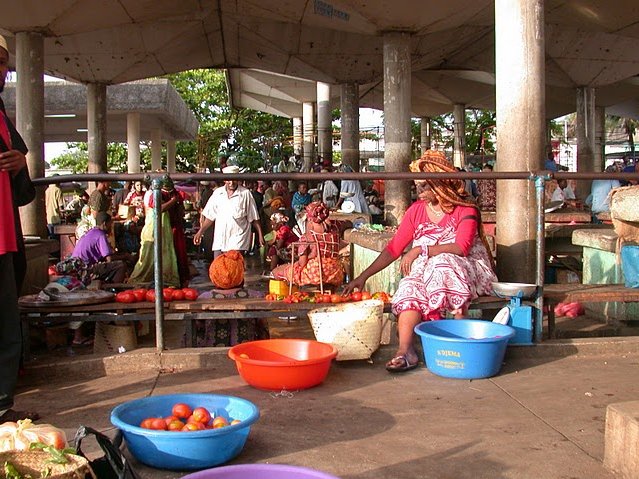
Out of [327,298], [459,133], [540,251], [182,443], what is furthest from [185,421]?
[459,133]

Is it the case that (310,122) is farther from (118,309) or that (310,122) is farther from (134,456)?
(134,456)

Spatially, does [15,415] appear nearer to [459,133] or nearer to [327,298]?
[327,298]

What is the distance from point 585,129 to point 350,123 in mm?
6815

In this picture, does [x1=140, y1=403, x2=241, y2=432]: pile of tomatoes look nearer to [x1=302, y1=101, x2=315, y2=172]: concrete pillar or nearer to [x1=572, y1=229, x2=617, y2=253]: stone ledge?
[x1=572, y1=229, x2=617, y2=253]: stone ledge

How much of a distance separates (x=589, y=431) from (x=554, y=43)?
17.1 m

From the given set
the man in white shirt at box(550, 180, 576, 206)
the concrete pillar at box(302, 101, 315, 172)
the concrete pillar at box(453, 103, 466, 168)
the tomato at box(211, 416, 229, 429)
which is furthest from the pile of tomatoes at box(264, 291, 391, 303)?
the concrete pillar at box(453, 103, 466, 168)

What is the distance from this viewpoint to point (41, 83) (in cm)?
1351

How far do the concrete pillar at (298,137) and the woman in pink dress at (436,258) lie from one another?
2081 centimetres

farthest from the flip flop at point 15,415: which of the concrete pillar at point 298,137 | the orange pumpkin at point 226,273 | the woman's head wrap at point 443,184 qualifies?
the concrete pillar at point 298,137

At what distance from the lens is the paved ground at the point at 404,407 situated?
3.45 metres

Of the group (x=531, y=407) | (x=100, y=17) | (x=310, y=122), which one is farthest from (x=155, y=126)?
(x=531, y=407)

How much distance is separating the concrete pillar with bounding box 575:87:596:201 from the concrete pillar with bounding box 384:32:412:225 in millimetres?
8391

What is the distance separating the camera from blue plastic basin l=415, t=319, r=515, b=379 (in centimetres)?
473

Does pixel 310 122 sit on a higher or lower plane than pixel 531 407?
higher
